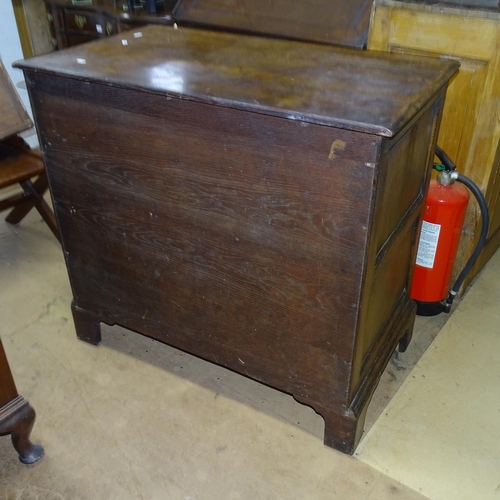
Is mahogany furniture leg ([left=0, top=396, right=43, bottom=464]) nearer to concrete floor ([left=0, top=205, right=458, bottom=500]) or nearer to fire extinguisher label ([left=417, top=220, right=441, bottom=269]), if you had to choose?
concrete floor ([left=0, top=205, right=458, bottom=500])

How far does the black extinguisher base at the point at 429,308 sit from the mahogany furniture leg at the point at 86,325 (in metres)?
1.13

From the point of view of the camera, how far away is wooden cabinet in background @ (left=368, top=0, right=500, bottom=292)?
165 cm

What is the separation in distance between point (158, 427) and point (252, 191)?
→ 782 millimetres

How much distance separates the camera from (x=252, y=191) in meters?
1.34

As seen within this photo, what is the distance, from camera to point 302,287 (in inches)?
55.2

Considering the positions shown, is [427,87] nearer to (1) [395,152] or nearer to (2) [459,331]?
(1) [395,152]

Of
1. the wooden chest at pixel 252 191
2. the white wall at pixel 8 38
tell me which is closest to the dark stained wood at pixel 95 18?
Answer: the white wall at pixel 8 38

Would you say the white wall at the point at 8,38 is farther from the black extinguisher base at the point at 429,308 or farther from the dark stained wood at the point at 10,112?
the black extinguisher base at the point at 429,308

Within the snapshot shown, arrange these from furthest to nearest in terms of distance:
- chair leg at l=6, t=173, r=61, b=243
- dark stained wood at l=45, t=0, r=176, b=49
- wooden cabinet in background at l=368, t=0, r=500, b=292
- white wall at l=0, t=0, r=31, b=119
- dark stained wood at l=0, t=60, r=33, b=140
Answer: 1. white wall at l=0, t=0, r=31, b=119
2. dark stained wood at l=45, t=0, r=176, b=49
3. chair leg at l=6, t=173, r=61, b=243
4. dark stained wood at l=0, t=60, r=33, b=140
5. wooden cabinet in background at l=368, t=0, r=500, b=292

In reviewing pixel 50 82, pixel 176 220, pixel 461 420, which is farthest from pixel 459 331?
pixel 50 82

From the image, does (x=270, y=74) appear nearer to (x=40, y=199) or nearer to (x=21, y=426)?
(x=21, y=426)

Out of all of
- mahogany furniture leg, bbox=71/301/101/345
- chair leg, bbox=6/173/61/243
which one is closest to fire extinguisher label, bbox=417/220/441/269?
mahogany furniture leg, bbox=71/301/101/345

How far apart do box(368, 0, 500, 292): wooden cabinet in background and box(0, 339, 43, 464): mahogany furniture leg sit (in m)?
1.45

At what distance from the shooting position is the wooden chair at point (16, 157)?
82.6 inches
